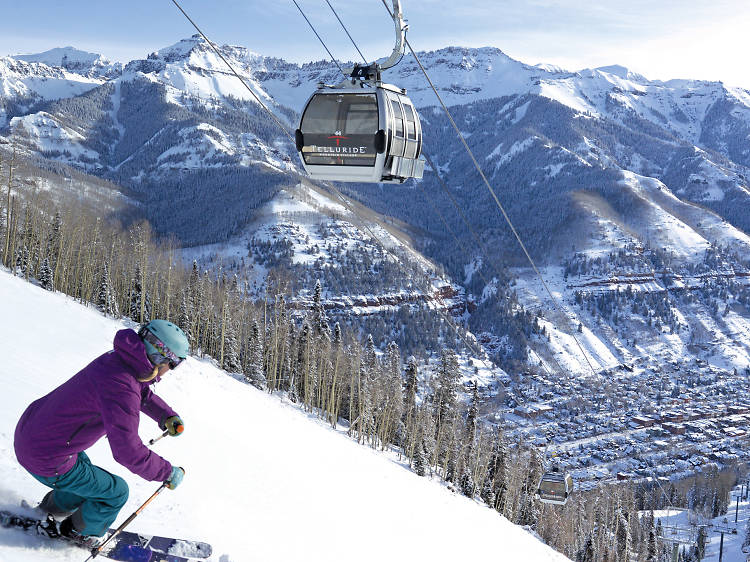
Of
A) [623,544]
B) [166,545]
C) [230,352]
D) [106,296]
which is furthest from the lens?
[623,544]

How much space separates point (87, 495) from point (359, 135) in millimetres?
6435

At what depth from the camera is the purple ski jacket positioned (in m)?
3.74

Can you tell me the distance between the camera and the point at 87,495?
4.18 metres

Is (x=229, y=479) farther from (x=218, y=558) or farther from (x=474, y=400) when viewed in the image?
(x=474, y=400)

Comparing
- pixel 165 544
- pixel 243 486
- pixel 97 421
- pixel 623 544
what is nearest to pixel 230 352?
pixel 243 486

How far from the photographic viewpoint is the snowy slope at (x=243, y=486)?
5.86 meters

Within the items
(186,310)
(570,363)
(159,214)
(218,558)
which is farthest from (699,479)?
(159,214)

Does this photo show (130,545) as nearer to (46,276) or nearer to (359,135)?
(359,135)

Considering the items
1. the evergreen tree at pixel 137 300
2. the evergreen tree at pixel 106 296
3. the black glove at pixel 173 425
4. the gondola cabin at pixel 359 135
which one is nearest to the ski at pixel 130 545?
the black glove at pixel 173 425

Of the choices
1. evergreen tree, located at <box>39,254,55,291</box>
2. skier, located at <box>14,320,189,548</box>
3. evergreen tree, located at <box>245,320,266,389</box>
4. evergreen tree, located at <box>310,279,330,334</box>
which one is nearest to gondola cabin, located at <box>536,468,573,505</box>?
evergreen tree, located at <box>245,320,266,389</box>

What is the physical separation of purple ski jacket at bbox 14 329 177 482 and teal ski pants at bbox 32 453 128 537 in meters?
0.11

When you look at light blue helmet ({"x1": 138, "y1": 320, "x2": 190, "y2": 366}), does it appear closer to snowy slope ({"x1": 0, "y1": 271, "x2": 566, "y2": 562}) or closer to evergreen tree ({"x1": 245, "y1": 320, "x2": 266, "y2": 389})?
snowy slope ({"x1": 0, "y1": 271, "x2": 566, "y2": 562})

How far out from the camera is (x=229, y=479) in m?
7.97

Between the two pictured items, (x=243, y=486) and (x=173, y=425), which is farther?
(x=243, y=486)
